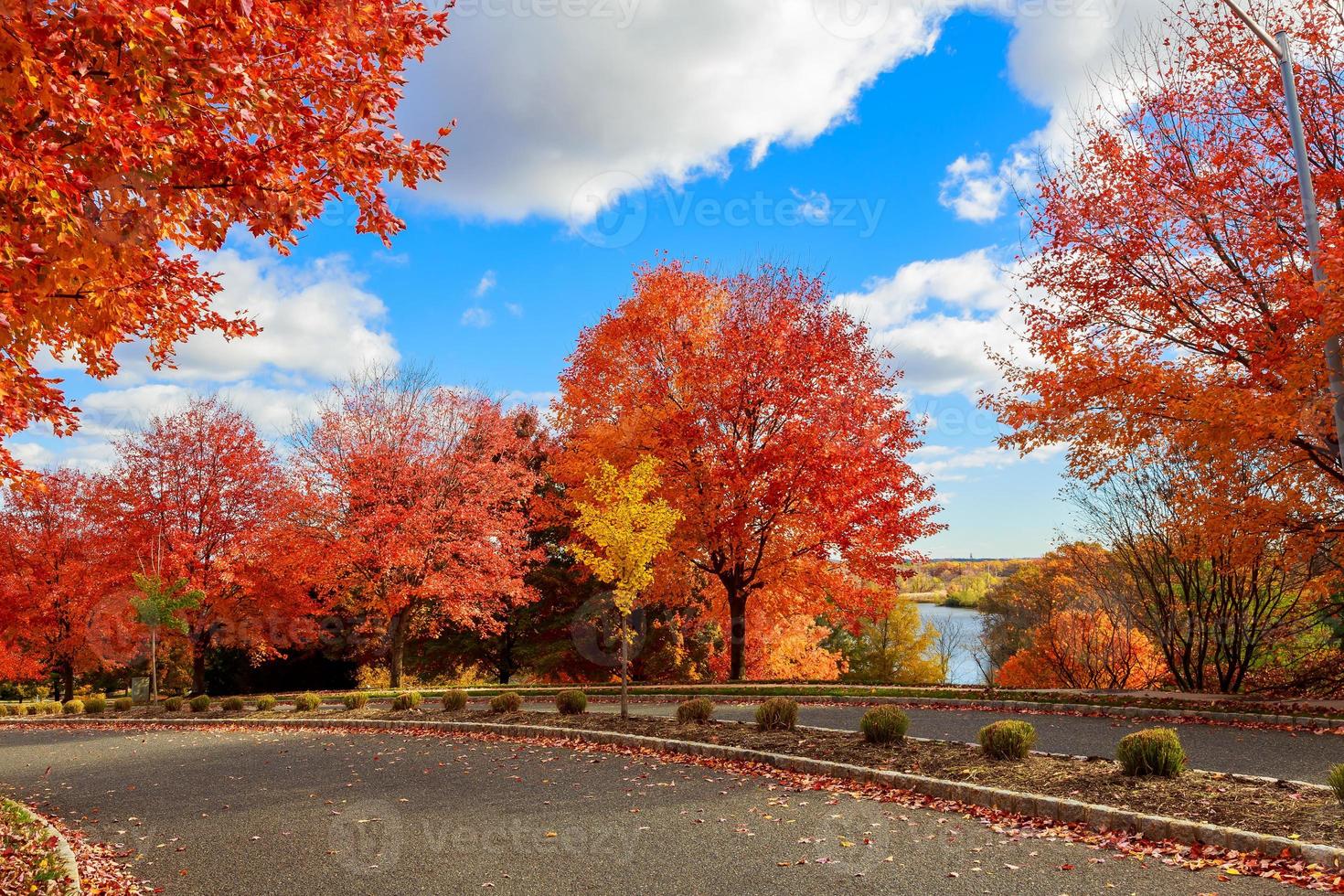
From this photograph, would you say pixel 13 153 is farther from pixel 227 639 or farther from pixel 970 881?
pixel 227 639

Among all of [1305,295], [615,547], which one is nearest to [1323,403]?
[1305,295]

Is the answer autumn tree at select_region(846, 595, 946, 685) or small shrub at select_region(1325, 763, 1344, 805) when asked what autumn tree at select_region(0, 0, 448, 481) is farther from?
autumn tree at select_region(846, 595, 946, 685)

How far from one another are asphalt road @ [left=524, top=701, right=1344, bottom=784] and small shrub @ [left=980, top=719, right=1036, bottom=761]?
1.51 m

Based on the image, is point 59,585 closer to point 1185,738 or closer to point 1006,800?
point 1006,800

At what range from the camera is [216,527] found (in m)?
25.5

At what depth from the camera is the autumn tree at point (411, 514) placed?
2433cm

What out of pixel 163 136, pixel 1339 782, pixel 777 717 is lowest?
pixel 777 717

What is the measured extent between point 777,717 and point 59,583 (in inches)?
1047

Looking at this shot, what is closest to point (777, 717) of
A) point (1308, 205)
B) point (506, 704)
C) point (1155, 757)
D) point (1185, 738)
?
point (1155, 757)

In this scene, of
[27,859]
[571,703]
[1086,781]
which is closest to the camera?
[27,859]

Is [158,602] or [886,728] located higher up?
[158,602]

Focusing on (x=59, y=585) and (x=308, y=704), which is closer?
(x=308, y=704)

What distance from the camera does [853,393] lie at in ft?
70.6

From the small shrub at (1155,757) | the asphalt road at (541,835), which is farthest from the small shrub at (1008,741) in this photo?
the asphalt road at (541,835)
